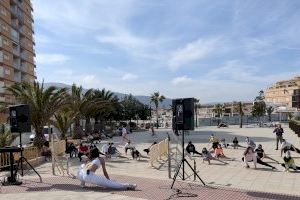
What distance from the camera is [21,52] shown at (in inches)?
3019

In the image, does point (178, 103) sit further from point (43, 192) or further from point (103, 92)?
point (103, 92)

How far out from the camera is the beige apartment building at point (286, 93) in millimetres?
144875

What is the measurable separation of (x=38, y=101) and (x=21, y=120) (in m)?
10.6

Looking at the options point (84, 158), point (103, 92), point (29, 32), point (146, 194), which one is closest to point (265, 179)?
point (146, 194)

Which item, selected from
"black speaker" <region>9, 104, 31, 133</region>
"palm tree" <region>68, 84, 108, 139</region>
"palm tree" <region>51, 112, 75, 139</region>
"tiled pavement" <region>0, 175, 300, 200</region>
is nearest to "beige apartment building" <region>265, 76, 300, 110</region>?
"palm tree" <region>68, 84, 108, 139</region>

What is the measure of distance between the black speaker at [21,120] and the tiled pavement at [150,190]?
1675mm

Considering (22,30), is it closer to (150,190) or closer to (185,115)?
(185,115)

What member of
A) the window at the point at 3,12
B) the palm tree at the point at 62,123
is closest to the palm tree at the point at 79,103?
the palm tree at the point at 62,123

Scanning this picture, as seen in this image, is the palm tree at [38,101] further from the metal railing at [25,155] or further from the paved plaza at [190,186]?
the paved plaza at [190,186]

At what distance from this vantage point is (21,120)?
1320 centimetres

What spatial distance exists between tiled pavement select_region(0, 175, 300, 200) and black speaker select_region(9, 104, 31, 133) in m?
1.67

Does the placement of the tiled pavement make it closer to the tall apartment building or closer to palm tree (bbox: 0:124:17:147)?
palm tree (bbox: 0:124:17:147)

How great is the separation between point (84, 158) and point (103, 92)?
3934 cm

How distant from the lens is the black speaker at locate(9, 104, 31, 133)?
43.2 feet
